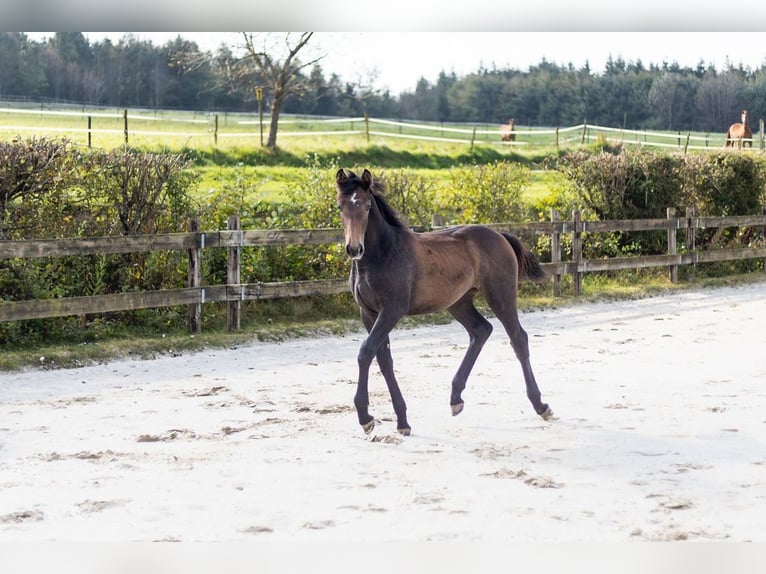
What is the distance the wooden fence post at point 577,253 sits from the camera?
13812 millimetres

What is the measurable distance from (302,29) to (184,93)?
167 ft

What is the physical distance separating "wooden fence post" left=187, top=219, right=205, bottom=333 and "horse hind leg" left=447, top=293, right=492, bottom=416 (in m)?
4.07

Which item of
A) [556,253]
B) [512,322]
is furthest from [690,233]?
[512,322]

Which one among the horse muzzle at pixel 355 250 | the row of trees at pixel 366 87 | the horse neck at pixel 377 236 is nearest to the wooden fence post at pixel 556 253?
the horse neck at pixel 377 236

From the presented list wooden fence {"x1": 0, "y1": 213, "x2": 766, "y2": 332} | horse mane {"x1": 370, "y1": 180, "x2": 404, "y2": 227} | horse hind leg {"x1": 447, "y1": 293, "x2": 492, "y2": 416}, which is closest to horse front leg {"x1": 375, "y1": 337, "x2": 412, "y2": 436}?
horse hind leg {"x1": 447, "y1": 293, "x2": 492, "y2": 416}

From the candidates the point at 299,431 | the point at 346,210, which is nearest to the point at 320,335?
the point at 299,431

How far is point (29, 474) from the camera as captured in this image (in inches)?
208

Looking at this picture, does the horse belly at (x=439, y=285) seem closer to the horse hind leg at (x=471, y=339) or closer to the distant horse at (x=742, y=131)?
the horse hind leg at (x=471, y=339)

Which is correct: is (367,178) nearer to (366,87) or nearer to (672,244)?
(672,244)

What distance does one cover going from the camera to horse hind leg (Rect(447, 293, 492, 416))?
6.70m

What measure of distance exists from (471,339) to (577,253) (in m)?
7.40

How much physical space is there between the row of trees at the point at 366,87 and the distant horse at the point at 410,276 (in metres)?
17.8

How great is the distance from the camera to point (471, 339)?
6.92 meters

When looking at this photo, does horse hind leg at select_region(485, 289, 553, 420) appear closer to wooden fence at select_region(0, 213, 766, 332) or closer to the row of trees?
wooden fence at select_region(0, 213, 766, 332)
